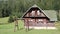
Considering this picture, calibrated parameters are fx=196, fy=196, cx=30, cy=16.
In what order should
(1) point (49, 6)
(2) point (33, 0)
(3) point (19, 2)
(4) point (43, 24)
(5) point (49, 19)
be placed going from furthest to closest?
(3) point (19, 2) → (2) point (33, 0) → (1) point (49, 6) → (5) point (49, 19) → (4) point (43, 24)

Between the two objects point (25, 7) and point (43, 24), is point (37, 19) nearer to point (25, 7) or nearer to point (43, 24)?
point (43, 24)

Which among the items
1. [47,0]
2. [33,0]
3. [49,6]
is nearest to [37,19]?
[49,6]

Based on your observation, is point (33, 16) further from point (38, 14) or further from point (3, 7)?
point (3, 7)

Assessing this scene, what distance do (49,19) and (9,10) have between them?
1996 inches

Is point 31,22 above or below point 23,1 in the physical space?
below

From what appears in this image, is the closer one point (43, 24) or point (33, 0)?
point (43, 24)

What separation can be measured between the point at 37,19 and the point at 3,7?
50027 mm

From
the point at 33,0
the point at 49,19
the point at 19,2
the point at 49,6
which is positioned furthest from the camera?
the point at 19,2

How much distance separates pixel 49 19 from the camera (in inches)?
1705

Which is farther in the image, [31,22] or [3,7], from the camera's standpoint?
[3,7]

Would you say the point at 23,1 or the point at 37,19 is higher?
the point at 23,1

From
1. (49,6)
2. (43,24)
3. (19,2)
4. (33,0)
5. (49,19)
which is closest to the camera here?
(43,24)

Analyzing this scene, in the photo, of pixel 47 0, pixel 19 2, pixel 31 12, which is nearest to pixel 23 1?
pixel 19 2

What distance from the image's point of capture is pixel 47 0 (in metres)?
77.4
